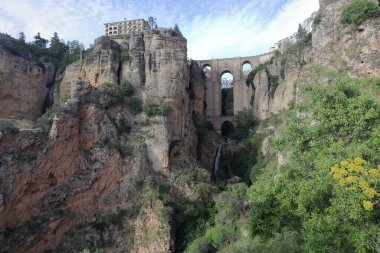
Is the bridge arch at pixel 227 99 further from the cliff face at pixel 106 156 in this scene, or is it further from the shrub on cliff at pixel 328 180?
the shrub on cliff at pixel 328 180

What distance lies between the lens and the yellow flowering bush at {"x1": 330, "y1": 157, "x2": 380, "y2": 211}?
1243 cm

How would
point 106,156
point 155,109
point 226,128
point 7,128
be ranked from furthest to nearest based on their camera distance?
point 226,128 < point 155,109 < point 106,156 < point 7,128

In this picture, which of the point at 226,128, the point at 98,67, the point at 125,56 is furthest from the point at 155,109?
the point at 226,128

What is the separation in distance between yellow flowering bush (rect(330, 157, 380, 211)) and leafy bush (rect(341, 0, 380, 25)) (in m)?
19.2

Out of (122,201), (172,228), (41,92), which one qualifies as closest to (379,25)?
(172,228)

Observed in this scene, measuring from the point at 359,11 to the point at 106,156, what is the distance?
21627 millimetres

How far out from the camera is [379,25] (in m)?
28.7

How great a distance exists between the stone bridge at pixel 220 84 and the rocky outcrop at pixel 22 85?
19841 mm

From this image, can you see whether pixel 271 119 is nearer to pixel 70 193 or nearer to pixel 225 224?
pixel 225 224

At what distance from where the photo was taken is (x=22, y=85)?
4578 centimetres

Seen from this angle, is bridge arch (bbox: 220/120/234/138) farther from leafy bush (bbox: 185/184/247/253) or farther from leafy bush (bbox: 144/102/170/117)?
leafy bush (bbox: 185/184/247/253)

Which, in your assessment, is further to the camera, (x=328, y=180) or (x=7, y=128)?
(x=7, y=128)

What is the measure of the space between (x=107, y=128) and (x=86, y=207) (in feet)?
22.8

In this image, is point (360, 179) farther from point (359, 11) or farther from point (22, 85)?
point (22, 85)
